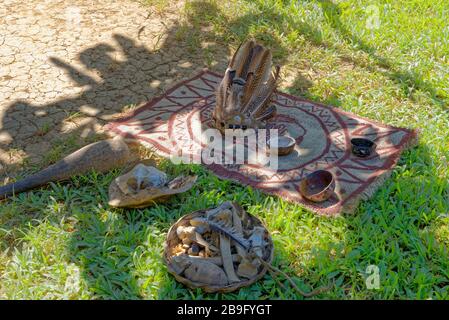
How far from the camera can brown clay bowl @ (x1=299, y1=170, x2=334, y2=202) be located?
13.5 feet

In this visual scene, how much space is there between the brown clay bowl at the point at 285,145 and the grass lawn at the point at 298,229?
0.53m

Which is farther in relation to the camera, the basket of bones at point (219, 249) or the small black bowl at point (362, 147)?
the small black bowl at point (362, 147)

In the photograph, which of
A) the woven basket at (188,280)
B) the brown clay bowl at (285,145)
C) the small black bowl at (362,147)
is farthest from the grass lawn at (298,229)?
the brown clay bowl at (285,145)

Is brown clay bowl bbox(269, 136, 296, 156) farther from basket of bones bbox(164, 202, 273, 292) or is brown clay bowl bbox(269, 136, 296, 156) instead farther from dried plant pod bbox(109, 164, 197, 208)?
basket of bones bbox(164, 202, 273, 292)

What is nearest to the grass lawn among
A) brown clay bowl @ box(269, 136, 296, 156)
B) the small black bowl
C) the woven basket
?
the woven basket

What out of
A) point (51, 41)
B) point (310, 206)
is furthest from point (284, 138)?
point (51, 41)

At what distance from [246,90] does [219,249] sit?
5.82ft

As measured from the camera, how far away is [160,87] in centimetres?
579

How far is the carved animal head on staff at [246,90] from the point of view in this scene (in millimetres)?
4750

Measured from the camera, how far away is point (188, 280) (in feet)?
11.1

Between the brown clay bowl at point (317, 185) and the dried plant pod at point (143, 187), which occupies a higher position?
the brown clay bowl at point (317, 185)

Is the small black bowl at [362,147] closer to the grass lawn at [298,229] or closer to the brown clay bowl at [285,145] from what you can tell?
the grass lawn at [298,229]

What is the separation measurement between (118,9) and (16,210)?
4.08 metres

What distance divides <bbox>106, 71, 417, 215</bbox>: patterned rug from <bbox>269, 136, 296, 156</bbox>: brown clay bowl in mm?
57
